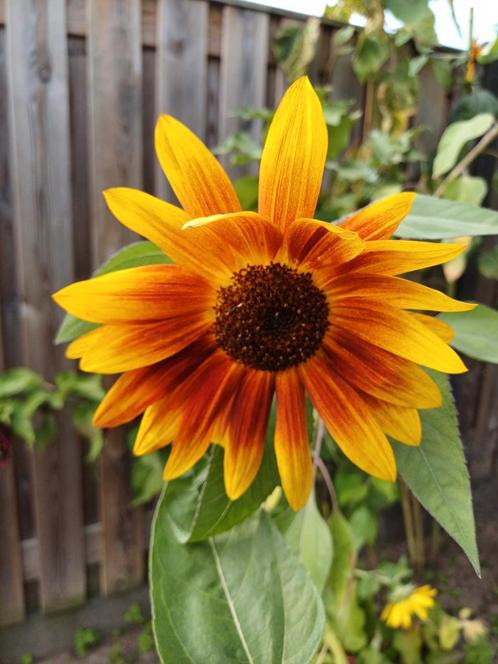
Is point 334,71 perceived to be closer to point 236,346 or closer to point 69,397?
point 69,397

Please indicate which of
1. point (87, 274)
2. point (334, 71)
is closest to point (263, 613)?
point (87, 274)

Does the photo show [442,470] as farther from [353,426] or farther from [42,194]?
[42,194]

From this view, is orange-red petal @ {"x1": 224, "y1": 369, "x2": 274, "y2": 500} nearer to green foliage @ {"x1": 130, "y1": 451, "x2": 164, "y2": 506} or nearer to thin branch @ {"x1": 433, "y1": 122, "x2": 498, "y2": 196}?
thin branch @ {"x1": 433, "y1": 122, "x2": 498, "y2": 196}

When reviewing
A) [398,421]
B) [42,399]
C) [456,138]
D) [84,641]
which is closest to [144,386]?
[398,421]

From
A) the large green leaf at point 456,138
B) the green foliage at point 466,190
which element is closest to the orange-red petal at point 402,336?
the large green leaf at point 456,138

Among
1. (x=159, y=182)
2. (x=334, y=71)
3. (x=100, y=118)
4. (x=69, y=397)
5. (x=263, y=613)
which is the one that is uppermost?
(x=334, y=71)

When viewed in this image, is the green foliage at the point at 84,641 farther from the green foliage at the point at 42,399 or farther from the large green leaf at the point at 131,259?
the large green leaf at the point at 131,259
